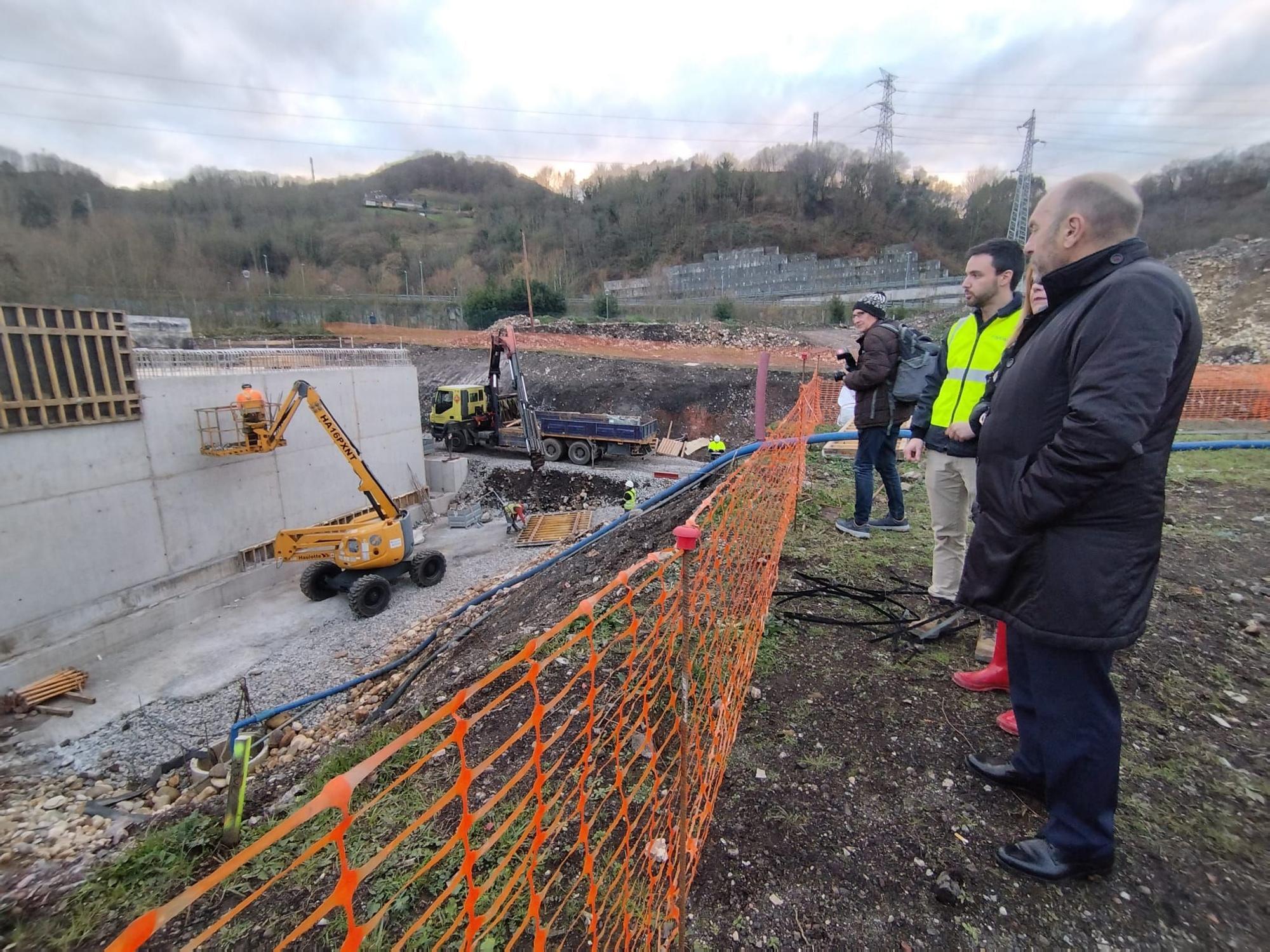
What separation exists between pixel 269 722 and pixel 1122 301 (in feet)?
26.0

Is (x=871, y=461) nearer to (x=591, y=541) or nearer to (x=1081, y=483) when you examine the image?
(x=1081, y=483)

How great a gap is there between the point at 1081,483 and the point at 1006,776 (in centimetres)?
138

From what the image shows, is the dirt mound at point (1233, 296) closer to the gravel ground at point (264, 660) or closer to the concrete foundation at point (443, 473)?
the concrete foundation at point (443, 473)

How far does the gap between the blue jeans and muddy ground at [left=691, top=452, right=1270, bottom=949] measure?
1549 millimetres

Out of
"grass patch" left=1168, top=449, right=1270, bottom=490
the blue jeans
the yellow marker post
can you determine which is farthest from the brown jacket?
the yellow marker post

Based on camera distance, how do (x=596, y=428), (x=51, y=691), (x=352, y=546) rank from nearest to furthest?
1. (x=51, y=691)
2. (x=352, y=546)
3. (x=596, y=428)

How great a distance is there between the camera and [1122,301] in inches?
63.9

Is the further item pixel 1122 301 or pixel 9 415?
pixel 9 415

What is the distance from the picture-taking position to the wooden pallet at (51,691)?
24.0 ft

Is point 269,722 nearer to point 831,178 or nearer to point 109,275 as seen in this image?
point 109,275

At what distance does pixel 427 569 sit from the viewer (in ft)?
35.4

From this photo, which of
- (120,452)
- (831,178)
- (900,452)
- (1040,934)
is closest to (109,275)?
(120,452)

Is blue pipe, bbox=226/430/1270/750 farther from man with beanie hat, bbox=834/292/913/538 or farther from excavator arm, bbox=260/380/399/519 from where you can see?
excavator arm, bbox=260/380/399/519

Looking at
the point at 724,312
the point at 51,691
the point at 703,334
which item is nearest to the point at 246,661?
the point at 51,691
